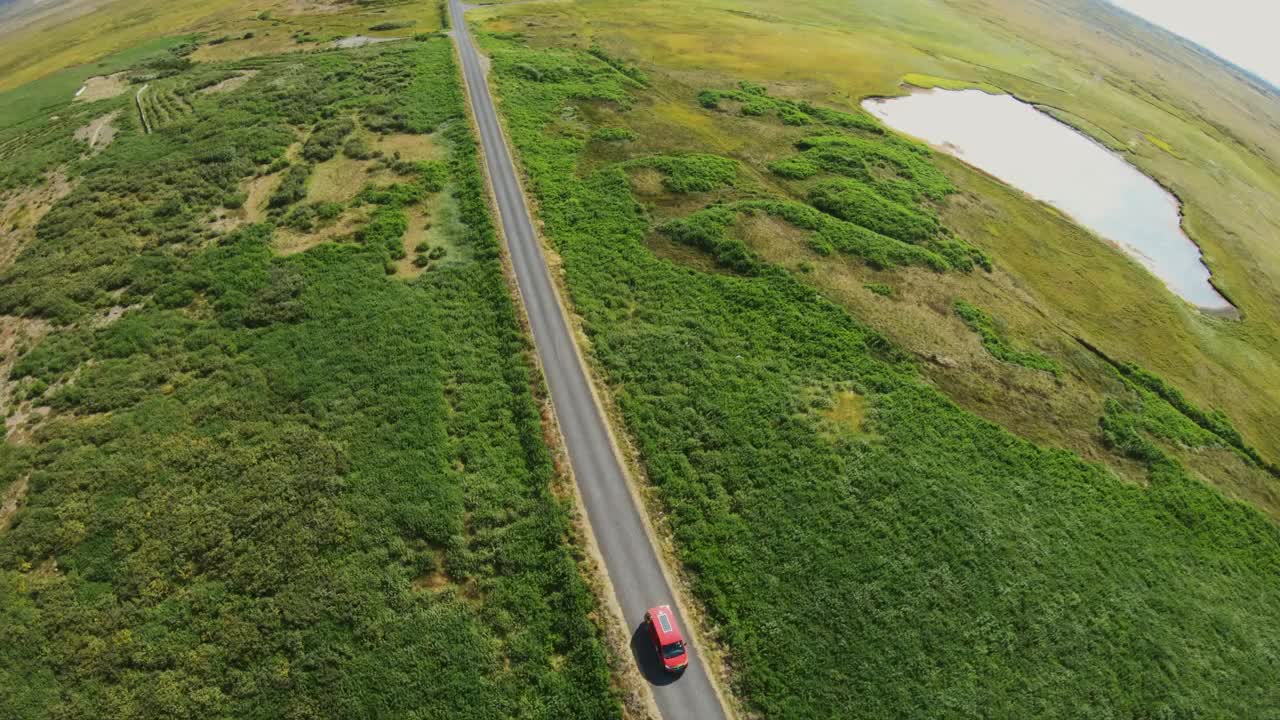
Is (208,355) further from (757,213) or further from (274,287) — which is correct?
(757,213)

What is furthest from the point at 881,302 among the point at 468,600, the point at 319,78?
the point at 319,78

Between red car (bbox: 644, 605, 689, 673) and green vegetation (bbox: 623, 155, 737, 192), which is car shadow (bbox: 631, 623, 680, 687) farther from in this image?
green vegetation (bbox: 623, 155, 737, 192)

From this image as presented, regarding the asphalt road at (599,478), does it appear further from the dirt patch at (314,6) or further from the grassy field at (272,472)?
the dirt patch at (314,6)

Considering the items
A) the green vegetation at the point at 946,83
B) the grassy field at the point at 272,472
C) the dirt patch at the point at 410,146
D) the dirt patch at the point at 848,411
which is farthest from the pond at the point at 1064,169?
the grassy field at the point at 272,472

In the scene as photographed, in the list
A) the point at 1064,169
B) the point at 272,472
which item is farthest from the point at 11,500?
the point at 1064,169

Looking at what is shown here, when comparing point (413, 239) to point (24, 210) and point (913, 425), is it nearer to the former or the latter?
point (24, 210)

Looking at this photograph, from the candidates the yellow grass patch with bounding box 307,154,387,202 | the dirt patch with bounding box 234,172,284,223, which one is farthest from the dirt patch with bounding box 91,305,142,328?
the yellow grass patch with bounding box 307,154,387,202
